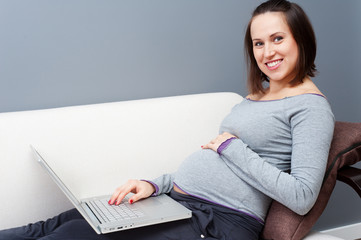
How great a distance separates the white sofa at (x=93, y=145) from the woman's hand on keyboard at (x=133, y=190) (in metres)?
0.21

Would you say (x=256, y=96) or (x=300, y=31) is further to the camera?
(x=256, y=96)

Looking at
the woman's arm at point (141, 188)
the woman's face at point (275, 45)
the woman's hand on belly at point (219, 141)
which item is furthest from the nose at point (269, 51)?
the woman's arm at point (141, 188)

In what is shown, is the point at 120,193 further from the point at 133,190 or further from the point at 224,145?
the point at 224,145

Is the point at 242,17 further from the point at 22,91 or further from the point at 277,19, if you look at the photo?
the point at 22,91

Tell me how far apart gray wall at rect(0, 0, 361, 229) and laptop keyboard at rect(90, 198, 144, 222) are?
0.58 m

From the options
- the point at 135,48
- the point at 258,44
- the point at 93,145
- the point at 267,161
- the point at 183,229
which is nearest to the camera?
the point at 183,229

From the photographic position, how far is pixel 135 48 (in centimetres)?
191

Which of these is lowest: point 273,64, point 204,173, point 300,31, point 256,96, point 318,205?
point 318,205

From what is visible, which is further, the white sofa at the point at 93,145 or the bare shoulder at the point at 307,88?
the white sofa at the point at 93,145

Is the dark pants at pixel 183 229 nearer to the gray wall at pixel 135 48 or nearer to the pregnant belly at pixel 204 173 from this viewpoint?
the pregnant belly at pixel 204 173

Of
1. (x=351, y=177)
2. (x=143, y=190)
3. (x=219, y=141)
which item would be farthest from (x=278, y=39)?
(x=143, y=190)

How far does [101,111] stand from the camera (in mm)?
1674

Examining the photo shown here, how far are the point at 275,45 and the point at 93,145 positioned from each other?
2.53 feet

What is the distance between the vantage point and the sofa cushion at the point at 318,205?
4.35 ft
